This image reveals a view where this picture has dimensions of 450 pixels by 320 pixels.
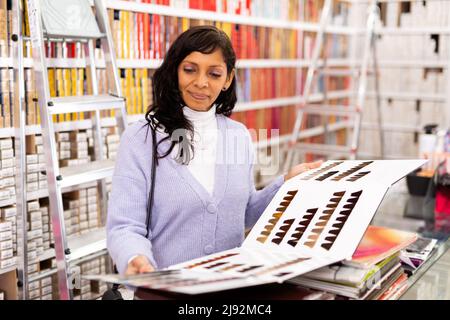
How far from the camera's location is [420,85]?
5246 millimetres

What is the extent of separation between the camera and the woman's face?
123 centimetres

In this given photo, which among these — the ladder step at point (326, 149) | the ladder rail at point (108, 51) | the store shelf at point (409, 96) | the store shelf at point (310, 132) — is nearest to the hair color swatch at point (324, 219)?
the ladder rail at point (108, 51)

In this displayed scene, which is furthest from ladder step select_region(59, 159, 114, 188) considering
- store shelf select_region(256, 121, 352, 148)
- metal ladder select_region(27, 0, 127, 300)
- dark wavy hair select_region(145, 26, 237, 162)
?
store shelf select_region(256, 121, 352, 148)

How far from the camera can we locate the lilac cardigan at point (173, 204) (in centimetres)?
116

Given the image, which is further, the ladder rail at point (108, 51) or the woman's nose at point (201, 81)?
the ladder rail at point (108, 51)

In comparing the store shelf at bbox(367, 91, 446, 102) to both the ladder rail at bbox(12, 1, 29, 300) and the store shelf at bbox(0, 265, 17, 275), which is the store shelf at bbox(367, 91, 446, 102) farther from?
the store shelf at bbox(0, 265, 17, 275)

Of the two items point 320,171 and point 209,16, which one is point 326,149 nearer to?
point 209,16

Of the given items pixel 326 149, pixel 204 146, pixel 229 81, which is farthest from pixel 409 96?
pixel 204 146

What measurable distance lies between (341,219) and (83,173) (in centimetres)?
122

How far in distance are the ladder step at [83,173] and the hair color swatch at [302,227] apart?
1.12 m

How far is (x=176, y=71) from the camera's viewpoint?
1254mm

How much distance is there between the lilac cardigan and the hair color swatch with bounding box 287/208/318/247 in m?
0.24

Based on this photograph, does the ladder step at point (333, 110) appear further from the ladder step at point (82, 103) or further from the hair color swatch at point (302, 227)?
the hair color swatch at point (302, 227)

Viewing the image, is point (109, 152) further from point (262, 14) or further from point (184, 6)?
point (262, 14)
